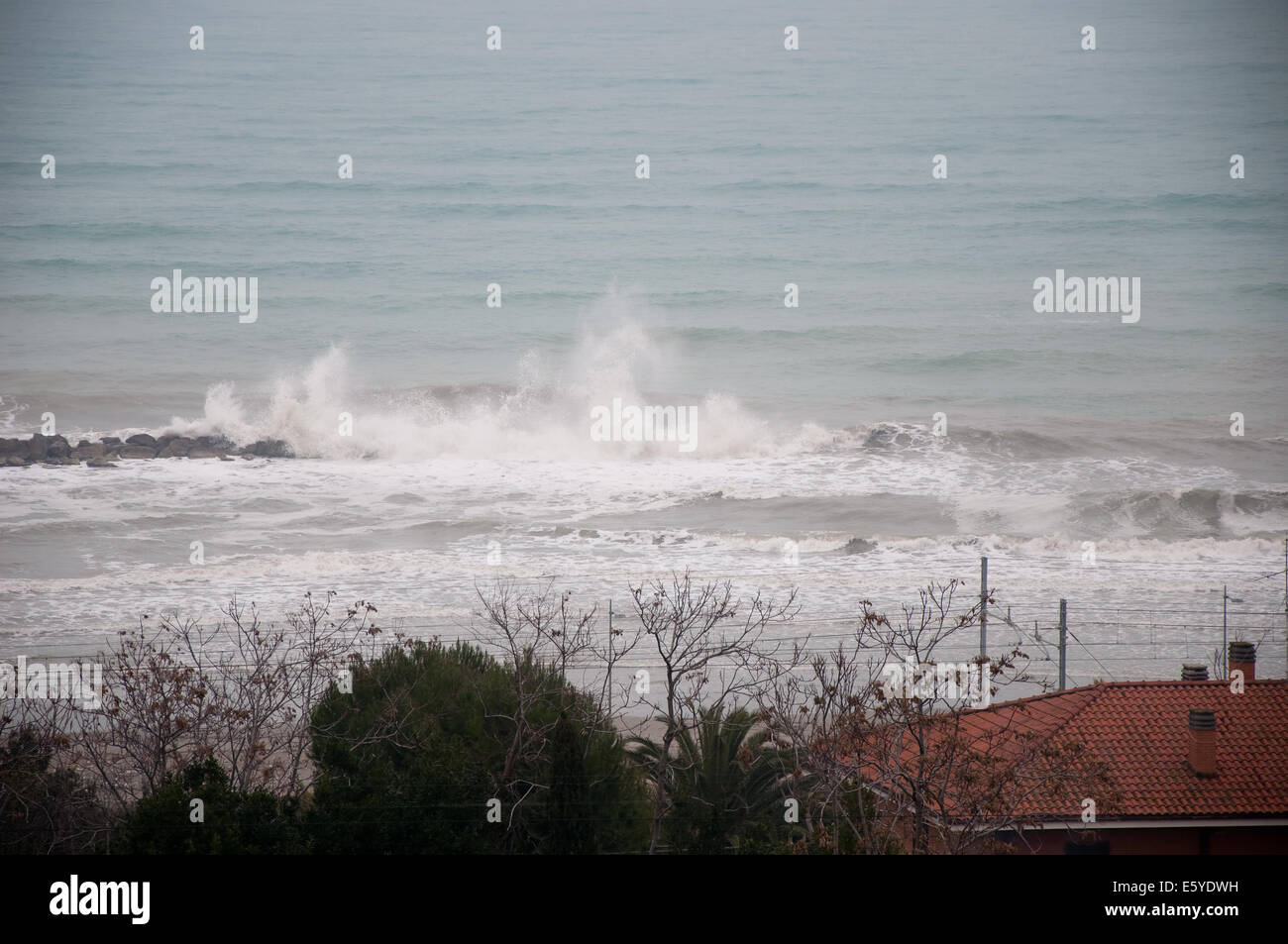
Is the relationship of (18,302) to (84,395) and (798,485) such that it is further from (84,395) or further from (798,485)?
(798,485)

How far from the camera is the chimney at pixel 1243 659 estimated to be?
13.7 meters

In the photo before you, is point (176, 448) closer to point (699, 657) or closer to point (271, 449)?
point (271, 449)

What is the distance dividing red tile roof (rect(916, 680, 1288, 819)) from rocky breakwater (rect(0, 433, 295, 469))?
27885 millimetres

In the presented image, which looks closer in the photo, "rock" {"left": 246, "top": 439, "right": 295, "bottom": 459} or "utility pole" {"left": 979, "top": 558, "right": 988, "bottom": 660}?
"utility pole" {"left": 979, "top": 558, "right": 988, "bottom": 660}

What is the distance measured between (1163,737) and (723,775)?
4.39 m

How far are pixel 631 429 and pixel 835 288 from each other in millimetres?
13524

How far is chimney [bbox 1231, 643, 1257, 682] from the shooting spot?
13.7 meters

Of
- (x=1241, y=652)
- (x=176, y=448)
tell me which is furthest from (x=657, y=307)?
(x=1241, y=652)

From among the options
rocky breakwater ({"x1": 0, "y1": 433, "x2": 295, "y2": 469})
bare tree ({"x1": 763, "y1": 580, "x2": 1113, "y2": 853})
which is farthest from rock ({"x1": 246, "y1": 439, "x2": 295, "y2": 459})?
bare tree ({"x1": 763, "y1": 580, "x2": 1113, "y2": 853})

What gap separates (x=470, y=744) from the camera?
449 inches

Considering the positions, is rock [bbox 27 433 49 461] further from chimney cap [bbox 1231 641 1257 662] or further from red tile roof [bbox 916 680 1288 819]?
chimney cap [bbox 1231 641 1257 662]

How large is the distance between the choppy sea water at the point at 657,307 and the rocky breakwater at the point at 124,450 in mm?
830

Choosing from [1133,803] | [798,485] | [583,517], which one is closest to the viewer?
[1133,803]
